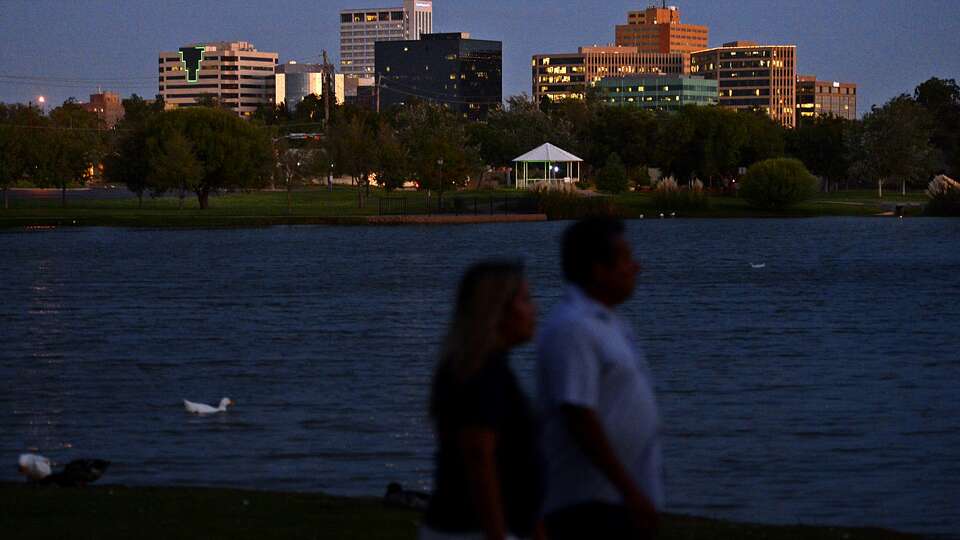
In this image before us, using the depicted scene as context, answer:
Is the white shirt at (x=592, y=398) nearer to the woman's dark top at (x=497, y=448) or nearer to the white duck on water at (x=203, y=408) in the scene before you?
the woman's dark top at (x=497, y=448)

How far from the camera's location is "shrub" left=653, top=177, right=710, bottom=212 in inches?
4080

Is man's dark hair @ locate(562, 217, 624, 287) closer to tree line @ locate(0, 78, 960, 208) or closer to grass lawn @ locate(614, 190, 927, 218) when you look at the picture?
tree line @ locate(0, 78, 960, 208)

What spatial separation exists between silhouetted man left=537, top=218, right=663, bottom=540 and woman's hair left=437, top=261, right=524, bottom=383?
39 cm

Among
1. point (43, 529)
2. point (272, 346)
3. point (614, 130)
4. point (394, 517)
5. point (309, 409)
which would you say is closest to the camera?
point (43, 529)

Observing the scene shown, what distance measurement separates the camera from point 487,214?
98062 mm

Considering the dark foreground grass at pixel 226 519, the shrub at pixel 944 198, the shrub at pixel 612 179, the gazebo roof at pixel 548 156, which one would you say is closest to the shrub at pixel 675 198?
the shrub at pixel 612 179

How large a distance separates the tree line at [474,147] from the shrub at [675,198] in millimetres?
4880

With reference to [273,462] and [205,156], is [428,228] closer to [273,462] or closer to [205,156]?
[205,156]

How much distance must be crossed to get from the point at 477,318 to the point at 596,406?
703 millimetres

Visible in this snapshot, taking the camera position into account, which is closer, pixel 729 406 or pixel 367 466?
pixel 367 466

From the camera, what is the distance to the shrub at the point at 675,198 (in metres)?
104

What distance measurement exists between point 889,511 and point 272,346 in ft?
60.1

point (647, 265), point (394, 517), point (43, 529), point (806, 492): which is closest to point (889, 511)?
point (806, 492)

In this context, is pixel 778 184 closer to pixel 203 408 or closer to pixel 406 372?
pixel 406 372
